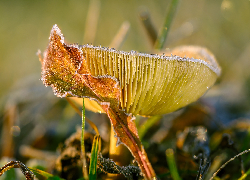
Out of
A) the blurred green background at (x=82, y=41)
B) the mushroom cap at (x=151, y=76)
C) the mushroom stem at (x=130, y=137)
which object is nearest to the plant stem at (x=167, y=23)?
the blurred green background at (x=82, y=41)

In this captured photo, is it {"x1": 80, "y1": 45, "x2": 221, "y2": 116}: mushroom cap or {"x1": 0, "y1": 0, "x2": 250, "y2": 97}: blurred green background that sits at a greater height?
{"x1": 0, "y1": 0, "x2": 250, "y2": 97}: blurred green background

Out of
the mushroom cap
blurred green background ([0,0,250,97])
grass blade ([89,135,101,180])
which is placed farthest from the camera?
blurred green background ([0,0,250,97])

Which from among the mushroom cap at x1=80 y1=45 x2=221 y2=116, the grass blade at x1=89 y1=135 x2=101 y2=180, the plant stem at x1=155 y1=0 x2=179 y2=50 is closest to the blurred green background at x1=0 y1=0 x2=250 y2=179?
the plant stem at x1=155 y1=0 x2=179 y2=50

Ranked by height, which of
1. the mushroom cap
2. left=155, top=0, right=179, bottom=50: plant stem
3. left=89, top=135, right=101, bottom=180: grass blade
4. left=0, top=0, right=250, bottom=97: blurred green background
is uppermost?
left=0, top=0, right=250, bottom=97: blurred green background

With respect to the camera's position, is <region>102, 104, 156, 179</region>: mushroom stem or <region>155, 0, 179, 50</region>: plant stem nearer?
<region>102, 104, 156, 179</region>: mushroom stem

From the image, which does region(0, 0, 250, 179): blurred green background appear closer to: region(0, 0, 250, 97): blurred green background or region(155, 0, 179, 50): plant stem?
region(0, 0, 250, 97): blurred green background

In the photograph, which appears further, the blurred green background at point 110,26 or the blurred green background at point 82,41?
the blurred green background at point 110,26

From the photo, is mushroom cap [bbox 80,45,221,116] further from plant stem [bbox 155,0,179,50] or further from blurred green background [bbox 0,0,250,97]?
blurred green background [bbox 0,0,250,97]

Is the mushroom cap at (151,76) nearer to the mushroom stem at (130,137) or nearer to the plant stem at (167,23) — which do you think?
the mushroom stem at (130,137)

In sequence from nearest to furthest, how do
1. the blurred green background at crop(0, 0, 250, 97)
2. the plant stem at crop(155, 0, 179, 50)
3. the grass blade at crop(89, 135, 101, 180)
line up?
1. the grass blade at crop(89, 135, 101, 180)
2. the plant stem at crop(155, 0, 179, 50)
3. the blurred green background at crop(0, 0, 250, 97)
